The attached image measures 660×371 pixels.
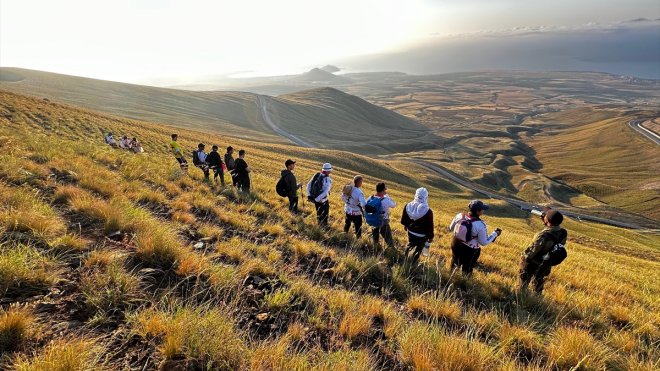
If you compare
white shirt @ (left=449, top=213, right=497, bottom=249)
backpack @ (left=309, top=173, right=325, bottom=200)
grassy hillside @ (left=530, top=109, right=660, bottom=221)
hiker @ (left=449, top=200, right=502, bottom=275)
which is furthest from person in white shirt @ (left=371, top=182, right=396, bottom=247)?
grassy hillside @ (left=530, top=109, right=660, bottom=221)

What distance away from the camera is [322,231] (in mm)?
10680

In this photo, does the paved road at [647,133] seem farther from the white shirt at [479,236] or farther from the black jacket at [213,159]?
the black jacket at [213,159]

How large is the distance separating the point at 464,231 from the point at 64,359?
7.84m

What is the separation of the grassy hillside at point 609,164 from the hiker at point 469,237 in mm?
119051

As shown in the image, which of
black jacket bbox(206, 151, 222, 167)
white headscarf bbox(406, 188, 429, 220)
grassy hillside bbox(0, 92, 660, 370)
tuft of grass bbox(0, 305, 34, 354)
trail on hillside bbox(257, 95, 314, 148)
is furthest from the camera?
trail on hillside bbox(257, 95, 314, 148)

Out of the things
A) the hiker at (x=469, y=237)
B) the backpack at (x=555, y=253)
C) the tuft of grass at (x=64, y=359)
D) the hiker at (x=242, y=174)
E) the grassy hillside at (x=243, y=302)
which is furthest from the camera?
the hiker at (x=242, y=174)

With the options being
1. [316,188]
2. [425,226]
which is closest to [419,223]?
[425,226]

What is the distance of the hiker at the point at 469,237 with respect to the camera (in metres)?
8.17

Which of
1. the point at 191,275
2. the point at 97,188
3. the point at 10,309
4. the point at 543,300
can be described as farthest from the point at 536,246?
the point at 97,188

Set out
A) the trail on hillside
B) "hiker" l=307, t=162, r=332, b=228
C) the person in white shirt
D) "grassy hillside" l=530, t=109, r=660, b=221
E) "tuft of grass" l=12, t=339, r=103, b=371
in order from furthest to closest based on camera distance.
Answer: the trail on hillside, "grassy hillside" l=530, t=109, r=660, b=221, "hiker" l=307, t=162, r=332, b=228, the person in white shirt, "tuft of grass" l=12, t=339, r=103, b=371

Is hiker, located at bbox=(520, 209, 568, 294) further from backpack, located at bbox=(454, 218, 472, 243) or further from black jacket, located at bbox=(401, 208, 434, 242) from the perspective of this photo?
black jacket, located at bbox=(401, 208, 434, 242)

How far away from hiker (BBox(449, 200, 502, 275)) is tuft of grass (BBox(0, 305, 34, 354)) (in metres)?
7.80

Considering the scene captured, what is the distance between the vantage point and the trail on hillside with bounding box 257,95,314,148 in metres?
113

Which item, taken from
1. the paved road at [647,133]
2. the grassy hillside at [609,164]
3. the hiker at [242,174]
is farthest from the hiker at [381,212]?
the paved road at [647,133]
